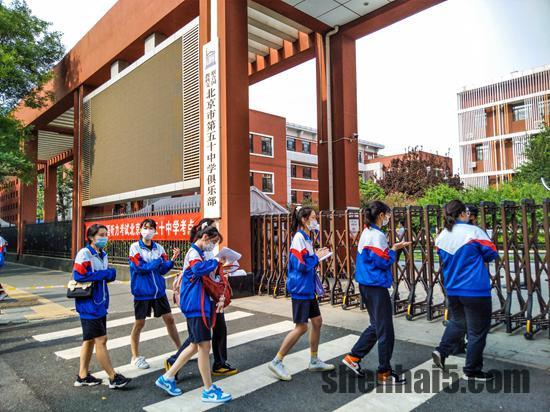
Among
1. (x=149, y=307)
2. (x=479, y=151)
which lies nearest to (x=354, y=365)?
(x=149, y=307)

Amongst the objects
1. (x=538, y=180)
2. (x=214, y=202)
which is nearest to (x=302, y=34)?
(x=214, y=202)

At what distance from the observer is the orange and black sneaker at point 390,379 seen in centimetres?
439

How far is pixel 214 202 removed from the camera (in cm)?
1037

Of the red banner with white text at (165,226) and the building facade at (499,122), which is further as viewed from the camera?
the building facade at (499,122)

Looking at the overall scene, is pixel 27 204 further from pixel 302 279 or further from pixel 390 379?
pixel 390 379

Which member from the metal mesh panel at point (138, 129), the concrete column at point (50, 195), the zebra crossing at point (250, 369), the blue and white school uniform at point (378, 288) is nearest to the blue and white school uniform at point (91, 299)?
the zebra crossing at point (250, 369)

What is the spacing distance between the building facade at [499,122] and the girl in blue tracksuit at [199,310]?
39775mm

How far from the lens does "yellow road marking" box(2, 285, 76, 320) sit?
28.0 ft

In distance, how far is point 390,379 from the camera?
14.6ft

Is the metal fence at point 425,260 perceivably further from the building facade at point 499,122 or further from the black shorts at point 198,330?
the building facade at point 499,122

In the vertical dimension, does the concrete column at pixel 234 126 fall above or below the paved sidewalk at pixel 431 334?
above

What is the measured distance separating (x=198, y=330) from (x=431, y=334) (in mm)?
3954

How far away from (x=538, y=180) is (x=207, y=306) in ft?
102

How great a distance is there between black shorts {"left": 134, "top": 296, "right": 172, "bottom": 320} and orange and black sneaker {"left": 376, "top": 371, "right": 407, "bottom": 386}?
2666 millimetres
